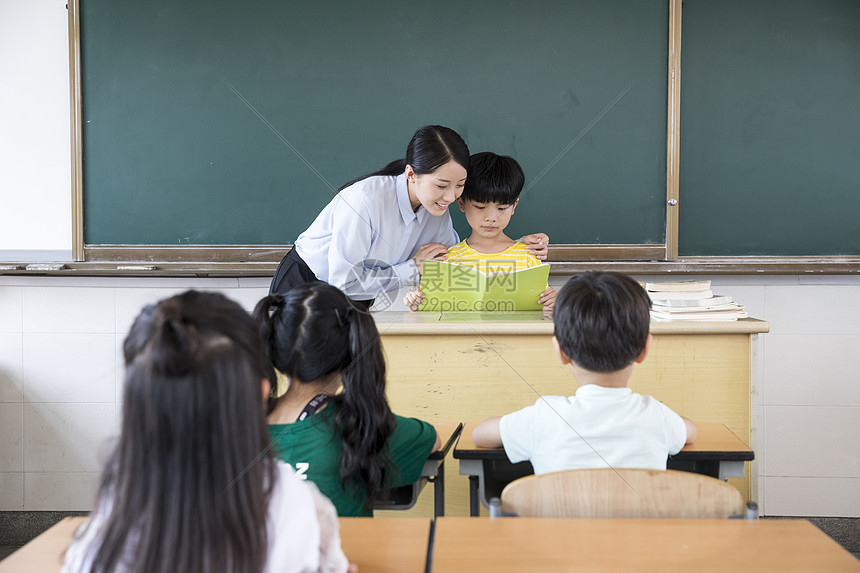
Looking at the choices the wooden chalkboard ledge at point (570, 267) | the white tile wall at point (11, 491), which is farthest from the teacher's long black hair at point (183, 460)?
the white tile wall at point (11, 491)

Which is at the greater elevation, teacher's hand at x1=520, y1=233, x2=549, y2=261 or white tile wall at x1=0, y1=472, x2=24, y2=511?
teacher's hand at x1=520, y1=233, x2=549, y2=261

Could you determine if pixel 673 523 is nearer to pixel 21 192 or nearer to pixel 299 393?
pixel 299 393

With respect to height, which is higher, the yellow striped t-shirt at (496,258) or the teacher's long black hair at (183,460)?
the yellow striped t-shirt at (496,258)

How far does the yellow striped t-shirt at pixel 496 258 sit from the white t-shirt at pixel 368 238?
0.13 metres

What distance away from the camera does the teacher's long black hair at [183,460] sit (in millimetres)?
708

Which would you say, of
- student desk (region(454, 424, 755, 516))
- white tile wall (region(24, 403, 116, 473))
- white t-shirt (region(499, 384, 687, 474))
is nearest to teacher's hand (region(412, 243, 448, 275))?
student desk (region(454, 424, 755, 516))

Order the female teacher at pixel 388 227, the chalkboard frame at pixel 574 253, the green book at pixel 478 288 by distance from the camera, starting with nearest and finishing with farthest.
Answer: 1. the green book at pixel 478 288
2. the female teacher at pixel 388 227
3. the chalkboard frame at pixel 574 253

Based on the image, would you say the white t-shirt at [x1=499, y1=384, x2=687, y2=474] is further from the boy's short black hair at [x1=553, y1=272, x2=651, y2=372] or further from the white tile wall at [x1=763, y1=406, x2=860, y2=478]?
the white tile wall at [x1=763, y1=406, x2=860, y2=478]

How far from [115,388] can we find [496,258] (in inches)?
65.3

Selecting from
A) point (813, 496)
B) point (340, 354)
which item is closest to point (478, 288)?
point (340, 354)

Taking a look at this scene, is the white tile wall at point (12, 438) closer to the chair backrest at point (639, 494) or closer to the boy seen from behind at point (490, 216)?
the boy seen from behind at point (490, 216)

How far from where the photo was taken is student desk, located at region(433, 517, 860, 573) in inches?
35.5

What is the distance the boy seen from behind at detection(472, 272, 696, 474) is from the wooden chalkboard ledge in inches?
53.3

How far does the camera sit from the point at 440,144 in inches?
89.0
